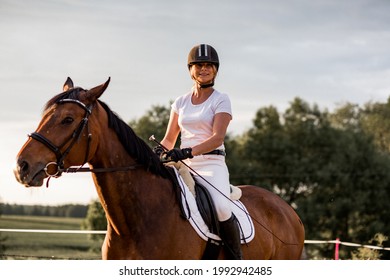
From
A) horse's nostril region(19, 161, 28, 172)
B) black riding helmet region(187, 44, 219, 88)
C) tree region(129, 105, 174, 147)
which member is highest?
tree region(129, 105, 174, 147)

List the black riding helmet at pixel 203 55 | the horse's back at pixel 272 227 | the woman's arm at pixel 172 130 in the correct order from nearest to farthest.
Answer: the black riding helmet at pixel 203 55, the woman's arm at pixel 172 130, the horse's back at pixel 272 227

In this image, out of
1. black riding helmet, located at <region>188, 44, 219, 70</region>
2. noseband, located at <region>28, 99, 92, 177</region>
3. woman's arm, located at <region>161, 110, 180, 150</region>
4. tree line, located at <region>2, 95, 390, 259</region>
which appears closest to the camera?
noseband, located at <region>28, 99, 92, 177</region>

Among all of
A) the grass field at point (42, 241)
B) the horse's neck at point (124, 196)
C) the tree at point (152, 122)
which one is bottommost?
the grass field at point (42, 241)

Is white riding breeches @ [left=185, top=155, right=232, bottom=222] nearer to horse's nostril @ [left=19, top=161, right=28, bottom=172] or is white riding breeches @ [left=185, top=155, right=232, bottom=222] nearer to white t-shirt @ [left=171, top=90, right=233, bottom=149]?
white t-shirt @ [left=171, top=90, right=233, bottom=149]

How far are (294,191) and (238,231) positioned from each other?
40130 millimetres

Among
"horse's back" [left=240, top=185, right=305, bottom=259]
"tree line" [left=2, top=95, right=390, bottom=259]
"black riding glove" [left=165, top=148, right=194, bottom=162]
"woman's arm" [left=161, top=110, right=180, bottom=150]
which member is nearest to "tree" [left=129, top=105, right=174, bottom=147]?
"tree line" [left=2, top=95, right=390, bottom=259]

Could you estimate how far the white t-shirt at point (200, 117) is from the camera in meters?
5.63

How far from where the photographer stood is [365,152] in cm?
4503

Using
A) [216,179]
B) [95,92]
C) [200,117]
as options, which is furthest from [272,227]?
[95,92]

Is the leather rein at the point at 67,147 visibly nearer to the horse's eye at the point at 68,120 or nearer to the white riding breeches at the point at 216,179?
the horse's eye at the point at 68,120

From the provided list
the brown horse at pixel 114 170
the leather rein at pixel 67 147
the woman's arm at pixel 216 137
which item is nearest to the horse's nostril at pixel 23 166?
the brown horse at pixel 114 170

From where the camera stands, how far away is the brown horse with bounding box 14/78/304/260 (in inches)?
179
